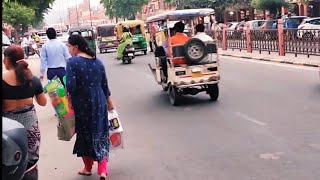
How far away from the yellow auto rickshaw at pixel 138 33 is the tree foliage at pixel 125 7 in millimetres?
38332

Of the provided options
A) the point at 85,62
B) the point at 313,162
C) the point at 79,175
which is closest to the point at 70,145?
the point at 79,175

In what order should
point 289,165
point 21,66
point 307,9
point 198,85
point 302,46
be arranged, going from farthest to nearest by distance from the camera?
point 307,9, point 302,46, point 198,85, point 289,165, point 21,66

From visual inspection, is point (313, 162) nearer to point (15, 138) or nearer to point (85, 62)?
point (85, 62)

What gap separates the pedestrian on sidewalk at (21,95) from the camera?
4.47 metres

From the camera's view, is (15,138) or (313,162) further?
(313,162)

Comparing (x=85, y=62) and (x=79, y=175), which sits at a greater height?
(x=85, y=62)

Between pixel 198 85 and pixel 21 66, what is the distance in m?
5.94

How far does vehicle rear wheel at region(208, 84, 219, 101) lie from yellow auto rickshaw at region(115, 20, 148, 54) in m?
18.5

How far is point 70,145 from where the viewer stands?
7.31 meters

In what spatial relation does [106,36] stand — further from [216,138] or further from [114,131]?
[114,131]

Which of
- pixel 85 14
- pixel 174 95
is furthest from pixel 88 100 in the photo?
pixel 85 14

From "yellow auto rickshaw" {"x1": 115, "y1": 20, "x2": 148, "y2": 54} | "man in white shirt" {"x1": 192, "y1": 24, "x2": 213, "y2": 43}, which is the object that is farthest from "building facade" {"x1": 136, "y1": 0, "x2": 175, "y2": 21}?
"man in white shirt" {"x1": 192, "y1": 24, "x2": 213, "y2": 43}

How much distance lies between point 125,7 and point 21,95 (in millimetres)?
65527

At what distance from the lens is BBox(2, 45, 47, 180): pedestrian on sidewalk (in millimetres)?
4473
